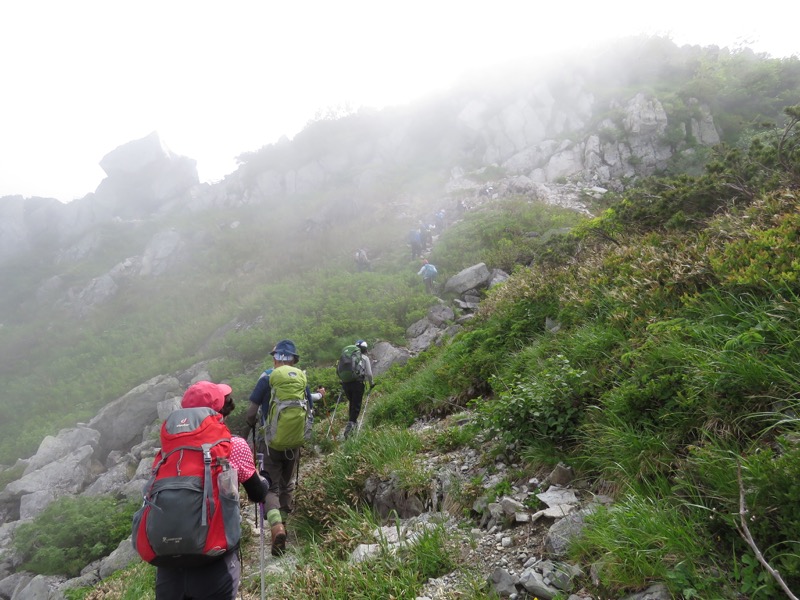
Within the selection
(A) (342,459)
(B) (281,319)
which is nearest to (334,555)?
(A) (342,459)

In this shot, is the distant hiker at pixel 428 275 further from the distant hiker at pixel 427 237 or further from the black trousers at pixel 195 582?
the black trousers at pixel 195 582

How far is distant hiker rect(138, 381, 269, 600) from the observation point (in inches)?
101

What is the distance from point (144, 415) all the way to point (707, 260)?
17.4 metres

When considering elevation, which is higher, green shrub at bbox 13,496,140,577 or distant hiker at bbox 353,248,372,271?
distant hiker at bbox 353,248,372,271

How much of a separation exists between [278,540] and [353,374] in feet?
11.3

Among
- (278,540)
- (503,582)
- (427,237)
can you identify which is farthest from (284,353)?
(427,237)

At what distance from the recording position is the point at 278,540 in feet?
14.8

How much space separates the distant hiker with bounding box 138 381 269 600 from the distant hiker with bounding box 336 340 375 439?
15.3 feet

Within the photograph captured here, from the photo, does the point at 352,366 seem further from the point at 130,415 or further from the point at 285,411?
the point at 130,415

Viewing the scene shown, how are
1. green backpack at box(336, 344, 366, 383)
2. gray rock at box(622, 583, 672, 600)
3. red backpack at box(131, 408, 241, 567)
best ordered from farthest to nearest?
green backpack at box(336, 344, 366, 383), red backpack at box(131, 408, 241, 567), gray rock at box(622, 583, 672, 600)

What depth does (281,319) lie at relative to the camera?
17625 mm

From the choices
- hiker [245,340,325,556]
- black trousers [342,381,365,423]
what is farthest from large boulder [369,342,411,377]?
hiker [245,340,325,556]

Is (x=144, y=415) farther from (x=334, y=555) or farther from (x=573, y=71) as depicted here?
(x=573, y=71)

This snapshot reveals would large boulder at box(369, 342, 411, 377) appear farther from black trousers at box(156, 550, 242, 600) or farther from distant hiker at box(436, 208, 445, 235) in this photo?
distant hiker at box(436, 208, 445, 235)
